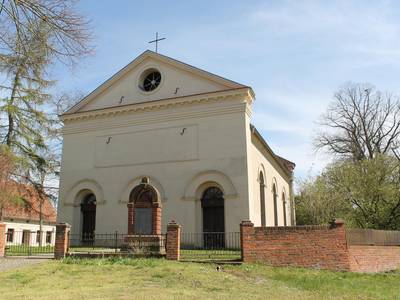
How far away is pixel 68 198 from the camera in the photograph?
25.1 meters

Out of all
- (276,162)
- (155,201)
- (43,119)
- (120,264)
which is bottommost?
(120,264)

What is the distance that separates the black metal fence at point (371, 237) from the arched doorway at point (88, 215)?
14.6 metres

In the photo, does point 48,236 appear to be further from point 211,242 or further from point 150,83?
point 211,242

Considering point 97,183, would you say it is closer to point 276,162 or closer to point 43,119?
point 43,119

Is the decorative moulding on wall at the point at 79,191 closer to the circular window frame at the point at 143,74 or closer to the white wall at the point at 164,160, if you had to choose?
the white wall at the point at 164,160

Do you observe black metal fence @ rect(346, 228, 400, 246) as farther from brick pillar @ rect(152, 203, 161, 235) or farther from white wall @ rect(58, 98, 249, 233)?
brick pillar @ rect(152, 203, 161, 235)

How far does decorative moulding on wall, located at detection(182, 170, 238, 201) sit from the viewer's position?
70.9 ft

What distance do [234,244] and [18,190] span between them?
15274 mm

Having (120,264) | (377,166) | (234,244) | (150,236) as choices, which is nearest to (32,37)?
(120,264)

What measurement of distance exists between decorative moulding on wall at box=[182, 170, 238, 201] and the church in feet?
0.17

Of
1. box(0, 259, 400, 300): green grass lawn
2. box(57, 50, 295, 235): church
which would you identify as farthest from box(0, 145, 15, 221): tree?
box(0, 259, 400, 300): green grass lawn

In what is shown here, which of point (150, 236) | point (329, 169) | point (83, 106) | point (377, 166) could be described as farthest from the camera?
point (329, 169)

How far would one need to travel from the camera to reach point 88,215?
25.2 metres

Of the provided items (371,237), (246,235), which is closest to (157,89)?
(246,235)
